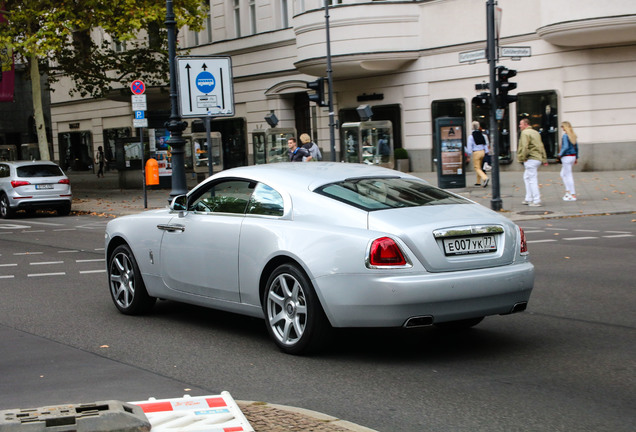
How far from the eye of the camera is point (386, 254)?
20.6 feet

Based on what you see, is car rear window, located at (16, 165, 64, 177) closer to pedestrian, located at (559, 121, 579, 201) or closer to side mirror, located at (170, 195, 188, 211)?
pedestrian, located at (559, 121, 579, 201)

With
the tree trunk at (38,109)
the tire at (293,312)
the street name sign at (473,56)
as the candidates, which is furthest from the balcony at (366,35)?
the tire at (293,312)

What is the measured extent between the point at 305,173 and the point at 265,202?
0.41 metres

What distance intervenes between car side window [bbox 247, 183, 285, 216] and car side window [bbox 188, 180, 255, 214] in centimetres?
Answer: 8

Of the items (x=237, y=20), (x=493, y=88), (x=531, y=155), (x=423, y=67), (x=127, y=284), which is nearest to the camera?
(x=127, y=284)

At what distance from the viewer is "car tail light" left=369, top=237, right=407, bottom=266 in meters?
6.27

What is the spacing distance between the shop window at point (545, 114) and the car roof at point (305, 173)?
2210 centimetres

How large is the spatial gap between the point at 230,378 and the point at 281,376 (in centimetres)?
33

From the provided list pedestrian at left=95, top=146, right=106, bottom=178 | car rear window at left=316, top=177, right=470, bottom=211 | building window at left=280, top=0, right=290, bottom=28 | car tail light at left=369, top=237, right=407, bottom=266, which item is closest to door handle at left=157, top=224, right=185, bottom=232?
car rear window at left=316, top=177, right=470, bottom=211

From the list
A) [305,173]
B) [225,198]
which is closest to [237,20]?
[225,198]

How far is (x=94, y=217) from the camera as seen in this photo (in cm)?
2383

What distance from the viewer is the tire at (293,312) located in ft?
21.4

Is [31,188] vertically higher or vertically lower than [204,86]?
lower

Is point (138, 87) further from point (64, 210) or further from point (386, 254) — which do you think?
point (386, 254)
